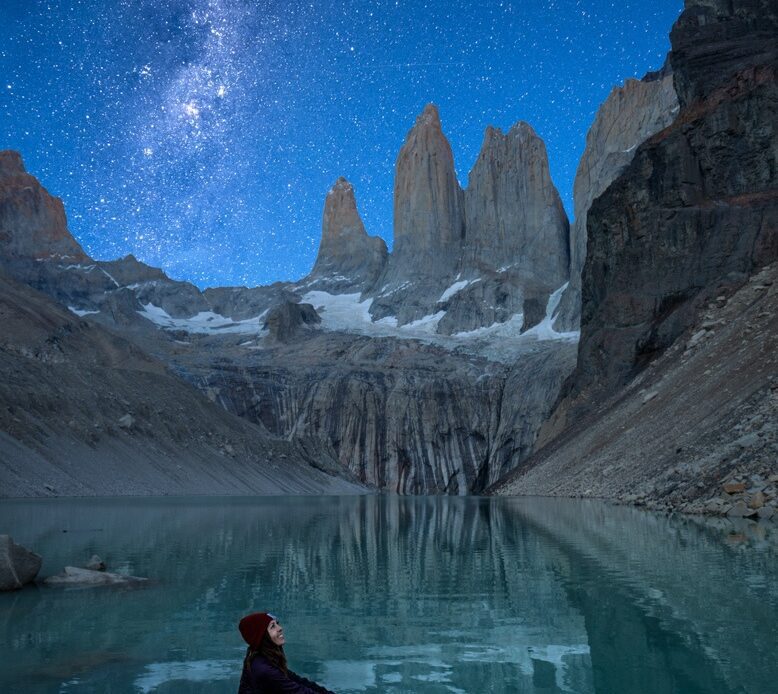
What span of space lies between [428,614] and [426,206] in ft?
554

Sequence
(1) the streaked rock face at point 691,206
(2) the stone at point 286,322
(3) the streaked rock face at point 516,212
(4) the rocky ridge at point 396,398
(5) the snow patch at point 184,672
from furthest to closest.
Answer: (3) the streaked rock face at point 516,212 → (2) the stone at point 286,322 → (4) the rocky ridge at point 396,398 → (1) the streaked rock face at point 691,206 → (5) the snow patch at point 184,672

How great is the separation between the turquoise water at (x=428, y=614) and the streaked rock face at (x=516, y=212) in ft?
443

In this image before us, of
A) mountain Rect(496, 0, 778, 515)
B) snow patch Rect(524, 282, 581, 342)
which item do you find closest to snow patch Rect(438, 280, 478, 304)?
snow patch Rect(524, 282, 581, 342)

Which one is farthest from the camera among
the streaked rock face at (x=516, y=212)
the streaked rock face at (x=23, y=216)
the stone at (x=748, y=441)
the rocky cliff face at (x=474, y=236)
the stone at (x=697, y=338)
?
the streaked rock face at (x=23, y=216)

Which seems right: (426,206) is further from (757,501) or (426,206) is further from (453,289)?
(757,501)

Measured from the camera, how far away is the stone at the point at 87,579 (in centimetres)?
1318

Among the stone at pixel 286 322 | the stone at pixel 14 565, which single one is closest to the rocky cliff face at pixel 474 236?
the stone at pixel 286 322

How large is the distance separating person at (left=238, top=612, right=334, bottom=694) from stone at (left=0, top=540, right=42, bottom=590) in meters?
8.67

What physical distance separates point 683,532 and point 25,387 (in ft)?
155

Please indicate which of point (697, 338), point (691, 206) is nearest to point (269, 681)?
point (697, 338)

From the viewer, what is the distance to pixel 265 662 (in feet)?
17.6

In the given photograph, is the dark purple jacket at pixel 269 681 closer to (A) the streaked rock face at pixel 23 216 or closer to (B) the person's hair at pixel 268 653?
(B) the person's hair at pixel 268 653

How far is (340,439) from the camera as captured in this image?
109 m

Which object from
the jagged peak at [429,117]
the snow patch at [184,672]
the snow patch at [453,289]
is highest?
the jagged peak at [429,117]
